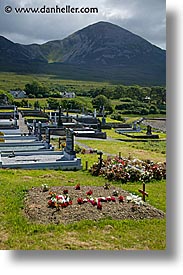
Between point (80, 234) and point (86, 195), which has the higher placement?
point (86, 195)

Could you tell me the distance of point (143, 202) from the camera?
685 cm

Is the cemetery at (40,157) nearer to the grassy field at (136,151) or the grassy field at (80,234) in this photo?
the grassy field at (136,151)

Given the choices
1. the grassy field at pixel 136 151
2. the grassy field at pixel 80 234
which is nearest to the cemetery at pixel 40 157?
the grassy field at pixel 136 151

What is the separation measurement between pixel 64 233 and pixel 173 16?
3.76 meters

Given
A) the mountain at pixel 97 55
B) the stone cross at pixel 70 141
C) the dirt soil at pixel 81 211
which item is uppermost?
the mountain at pixel 97 55

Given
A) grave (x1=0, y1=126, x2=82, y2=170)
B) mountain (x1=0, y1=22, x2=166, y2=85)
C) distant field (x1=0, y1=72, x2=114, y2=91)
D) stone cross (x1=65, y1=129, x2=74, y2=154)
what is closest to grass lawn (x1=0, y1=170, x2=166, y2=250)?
mountain (x1=0, y1=22, x2=166, y2=85)

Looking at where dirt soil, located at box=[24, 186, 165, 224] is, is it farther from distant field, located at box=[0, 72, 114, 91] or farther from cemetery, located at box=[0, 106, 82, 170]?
distant field, located at box=[0, 72, 114, 91]

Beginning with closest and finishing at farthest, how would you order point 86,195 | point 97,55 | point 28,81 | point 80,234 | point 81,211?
point 80,234 → point 81,211 → point 86,195 → point 97,55 → point 28,81

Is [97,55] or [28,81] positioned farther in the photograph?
[28,81]

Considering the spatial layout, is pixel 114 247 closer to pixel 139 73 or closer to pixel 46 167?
pixel 46 167

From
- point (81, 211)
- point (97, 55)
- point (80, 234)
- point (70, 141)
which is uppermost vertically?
point (97, 55)

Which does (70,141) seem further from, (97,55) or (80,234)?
(80,234)

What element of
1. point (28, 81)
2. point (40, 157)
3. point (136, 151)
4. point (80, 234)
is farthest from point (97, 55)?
point (28, 81)

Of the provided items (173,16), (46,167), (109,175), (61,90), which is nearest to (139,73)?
(46,167)
